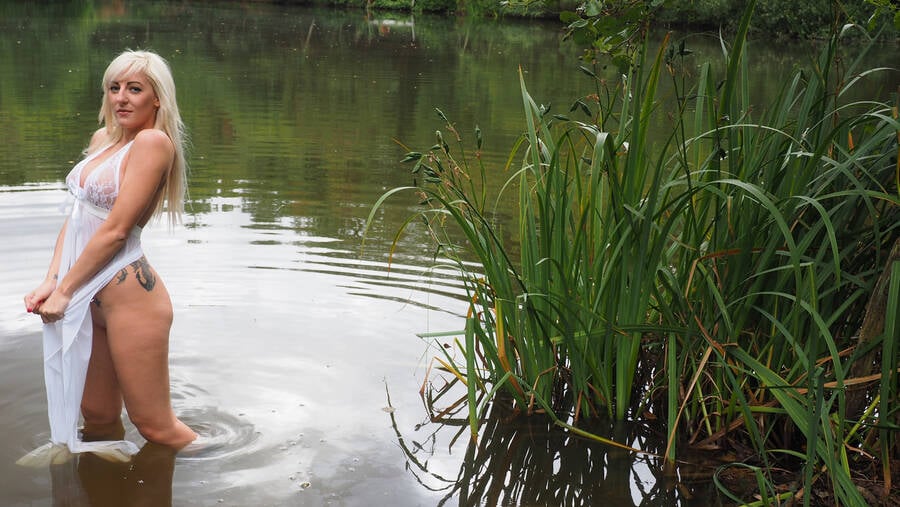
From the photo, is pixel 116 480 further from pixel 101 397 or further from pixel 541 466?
pixel 541 466

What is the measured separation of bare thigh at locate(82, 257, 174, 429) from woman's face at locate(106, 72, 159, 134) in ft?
1.64

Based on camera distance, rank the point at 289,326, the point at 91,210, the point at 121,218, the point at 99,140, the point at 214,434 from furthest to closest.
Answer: the point at 289,326, the point at 214,434, the point at 99,140, the point at 91,210, the point at 121,218

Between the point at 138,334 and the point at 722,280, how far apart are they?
7.12 ft

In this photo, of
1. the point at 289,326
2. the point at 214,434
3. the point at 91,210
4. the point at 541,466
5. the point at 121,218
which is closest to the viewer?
the point at 121,218

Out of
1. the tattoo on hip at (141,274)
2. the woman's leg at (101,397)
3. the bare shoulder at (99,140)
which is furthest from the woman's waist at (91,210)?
the woman's leg at (101,397)

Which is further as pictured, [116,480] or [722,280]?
[722,280]

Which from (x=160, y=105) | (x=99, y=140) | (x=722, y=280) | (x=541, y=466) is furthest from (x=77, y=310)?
(x=722, y=280)

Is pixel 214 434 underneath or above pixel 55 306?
underneath

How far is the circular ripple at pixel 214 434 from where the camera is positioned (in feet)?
11.9

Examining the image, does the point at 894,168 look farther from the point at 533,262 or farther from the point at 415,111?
the point at 415,111

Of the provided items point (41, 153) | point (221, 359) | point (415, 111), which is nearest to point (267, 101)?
point (415, 111)

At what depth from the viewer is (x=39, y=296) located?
3367 mm

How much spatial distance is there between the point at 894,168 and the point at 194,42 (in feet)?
77.5

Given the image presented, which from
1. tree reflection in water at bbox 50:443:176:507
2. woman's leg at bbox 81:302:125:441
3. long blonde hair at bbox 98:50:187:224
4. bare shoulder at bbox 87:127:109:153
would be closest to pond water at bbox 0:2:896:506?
tree reflection in water at bbox 50:443:176:507
